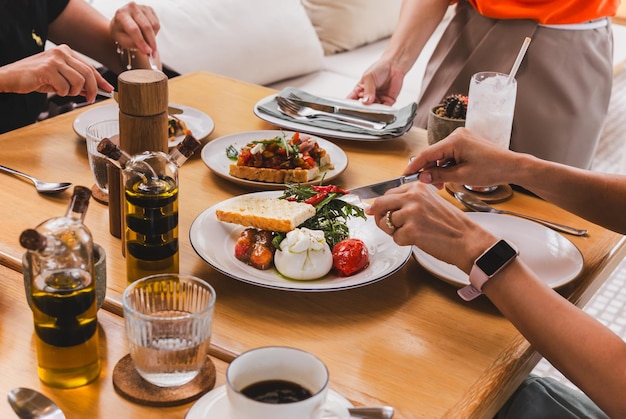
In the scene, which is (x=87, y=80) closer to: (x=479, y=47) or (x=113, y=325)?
(x=113, y=325)

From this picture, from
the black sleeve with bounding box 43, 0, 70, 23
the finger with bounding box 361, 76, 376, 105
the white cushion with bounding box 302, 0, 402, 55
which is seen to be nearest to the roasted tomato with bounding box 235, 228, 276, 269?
the finger with bounding box 361, 76, 376, 105

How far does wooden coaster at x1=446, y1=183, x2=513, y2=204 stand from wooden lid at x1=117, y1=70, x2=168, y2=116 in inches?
25.8

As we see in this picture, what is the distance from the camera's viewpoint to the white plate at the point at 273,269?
110 centimetres

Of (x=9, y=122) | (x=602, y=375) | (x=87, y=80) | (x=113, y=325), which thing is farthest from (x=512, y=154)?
(x=9, y=122)

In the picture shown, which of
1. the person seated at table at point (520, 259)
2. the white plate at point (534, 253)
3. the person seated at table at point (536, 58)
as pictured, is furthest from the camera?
the person seated at table at point (536, 58)

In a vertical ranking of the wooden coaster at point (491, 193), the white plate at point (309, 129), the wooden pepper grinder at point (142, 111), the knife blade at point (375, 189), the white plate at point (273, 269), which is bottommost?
the white plate at point (309, 129)

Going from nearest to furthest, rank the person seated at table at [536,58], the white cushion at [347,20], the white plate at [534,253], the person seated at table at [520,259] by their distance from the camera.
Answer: the person seated at table at [520,259]
the white plate at [534,253]
the person seated at table at [536,58]
the white cushion at [347,20]

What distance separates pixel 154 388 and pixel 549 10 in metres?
1.69

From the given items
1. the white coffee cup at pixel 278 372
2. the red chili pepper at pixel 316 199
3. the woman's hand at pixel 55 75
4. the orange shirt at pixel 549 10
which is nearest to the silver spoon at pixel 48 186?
the woman's hand at pixel 55 75

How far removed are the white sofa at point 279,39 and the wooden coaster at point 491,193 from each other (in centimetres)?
151

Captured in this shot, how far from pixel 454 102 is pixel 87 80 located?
0.79 m

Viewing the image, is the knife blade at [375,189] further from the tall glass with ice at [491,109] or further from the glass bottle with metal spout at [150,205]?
the glass bottle with metal spout at [150,205]

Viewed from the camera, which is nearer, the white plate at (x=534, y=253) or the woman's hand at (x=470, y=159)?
the white plate at (x=534, y=253)

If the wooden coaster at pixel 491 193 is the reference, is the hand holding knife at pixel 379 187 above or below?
above
